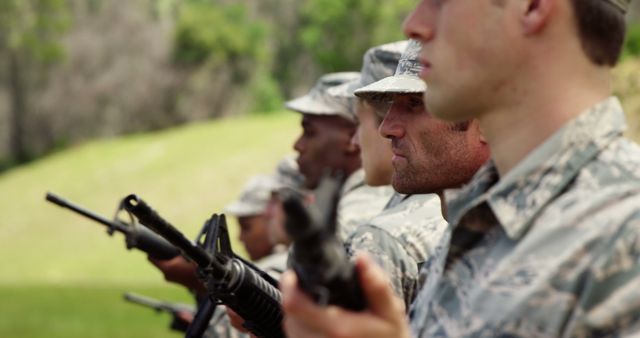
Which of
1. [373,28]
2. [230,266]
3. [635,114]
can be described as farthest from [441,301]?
[373,28]

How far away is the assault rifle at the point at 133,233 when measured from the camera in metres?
5.19

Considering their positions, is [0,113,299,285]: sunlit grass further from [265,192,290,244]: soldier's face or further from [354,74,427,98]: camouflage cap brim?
[354,74,427,98]: camouflage cap brim

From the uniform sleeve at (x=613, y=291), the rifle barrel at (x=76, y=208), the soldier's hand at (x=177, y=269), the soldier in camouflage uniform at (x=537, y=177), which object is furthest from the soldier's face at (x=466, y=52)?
the soldier's hand at (x=177, y=269)

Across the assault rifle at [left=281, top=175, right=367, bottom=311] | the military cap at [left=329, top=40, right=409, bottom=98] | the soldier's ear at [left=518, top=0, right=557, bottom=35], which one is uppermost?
the soldier's ear at [left=518, top=0, right=557, bottom=35]

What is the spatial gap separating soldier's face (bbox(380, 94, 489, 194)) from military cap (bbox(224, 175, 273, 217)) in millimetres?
5655

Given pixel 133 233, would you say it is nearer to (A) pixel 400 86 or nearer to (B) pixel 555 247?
(A) pixel 400 86

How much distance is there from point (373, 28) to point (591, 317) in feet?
191

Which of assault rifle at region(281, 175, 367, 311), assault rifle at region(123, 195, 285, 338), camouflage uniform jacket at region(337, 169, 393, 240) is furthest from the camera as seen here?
camouflage uniform jacket at region(337, 169, 393, 240)

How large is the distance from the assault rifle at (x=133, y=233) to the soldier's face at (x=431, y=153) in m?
1.30

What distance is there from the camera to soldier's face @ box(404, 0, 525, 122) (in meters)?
2.31

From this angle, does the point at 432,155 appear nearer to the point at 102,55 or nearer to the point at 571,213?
the point at 571,213

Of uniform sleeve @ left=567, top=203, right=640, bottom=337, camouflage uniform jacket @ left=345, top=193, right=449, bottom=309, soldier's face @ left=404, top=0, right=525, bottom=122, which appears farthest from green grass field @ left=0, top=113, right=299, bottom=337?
uniform sleeve @ left=567, top=203, right=640, bottom=337

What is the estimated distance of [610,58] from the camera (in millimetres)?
2328

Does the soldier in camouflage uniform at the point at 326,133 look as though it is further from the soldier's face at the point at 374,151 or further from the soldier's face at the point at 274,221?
the soldier's face at the point at 374,151
